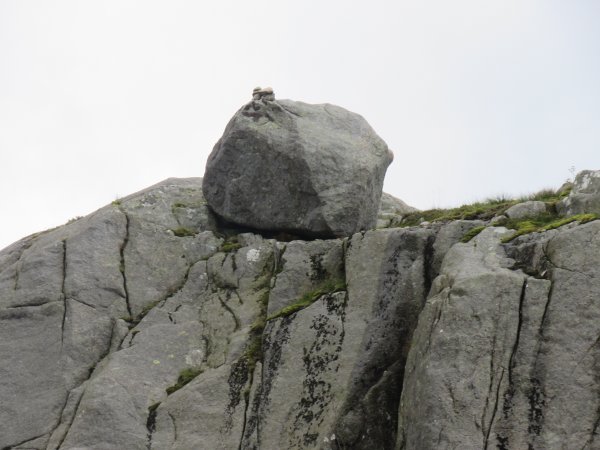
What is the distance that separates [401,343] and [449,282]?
2.75m

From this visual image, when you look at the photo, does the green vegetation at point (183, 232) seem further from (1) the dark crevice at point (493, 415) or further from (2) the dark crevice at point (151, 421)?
(1) the dark crevice at point (493, 415)

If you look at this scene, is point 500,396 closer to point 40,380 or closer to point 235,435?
point 235,435

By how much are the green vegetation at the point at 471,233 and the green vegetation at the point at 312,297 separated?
369 centimetres

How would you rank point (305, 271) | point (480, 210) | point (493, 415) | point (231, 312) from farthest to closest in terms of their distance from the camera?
point (480, 210), point (231, 312), point (305, 271), point (493, 415)

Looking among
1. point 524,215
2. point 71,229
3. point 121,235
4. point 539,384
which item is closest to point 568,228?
point 524,215

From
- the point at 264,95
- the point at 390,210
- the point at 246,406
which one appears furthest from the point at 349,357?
the point at 390,210

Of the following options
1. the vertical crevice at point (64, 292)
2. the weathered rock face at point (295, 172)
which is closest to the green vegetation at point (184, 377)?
the vertical crevice at point (64, 292)

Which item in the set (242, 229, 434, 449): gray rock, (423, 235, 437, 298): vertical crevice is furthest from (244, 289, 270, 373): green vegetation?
(423, 235, 437, 298): vertical crevice

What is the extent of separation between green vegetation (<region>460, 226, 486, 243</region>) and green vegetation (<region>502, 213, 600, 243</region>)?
0.87 m

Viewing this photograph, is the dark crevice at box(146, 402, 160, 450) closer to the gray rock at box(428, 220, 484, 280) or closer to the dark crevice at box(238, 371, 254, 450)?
the dark crevice at box(238, 371, 254, 450)

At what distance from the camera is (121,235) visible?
27.1 metres

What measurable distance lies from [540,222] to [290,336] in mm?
7417

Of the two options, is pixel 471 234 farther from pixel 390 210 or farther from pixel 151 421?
pixel 390 210

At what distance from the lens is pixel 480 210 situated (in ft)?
83.7
